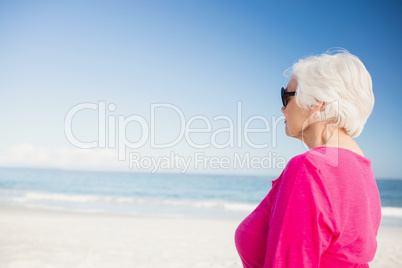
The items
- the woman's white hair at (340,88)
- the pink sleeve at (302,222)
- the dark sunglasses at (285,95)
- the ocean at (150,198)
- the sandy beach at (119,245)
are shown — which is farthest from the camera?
the ocean at (150,198)

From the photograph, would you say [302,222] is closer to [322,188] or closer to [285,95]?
[322,188]

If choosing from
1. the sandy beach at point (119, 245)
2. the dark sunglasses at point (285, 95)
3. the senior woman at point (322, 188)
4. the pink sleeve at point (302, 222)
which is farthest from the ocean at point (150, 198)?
the pink sleeve at point (302, 222)

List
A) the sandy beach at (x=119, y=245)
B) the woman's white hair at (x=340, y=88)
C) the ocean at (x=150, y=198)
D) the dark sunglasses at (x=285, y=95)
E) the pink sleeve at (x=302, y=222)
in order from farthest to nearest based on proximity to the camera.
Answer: the ocean at (x=150, y=198) → the sandy beach at (x=119, y=245) → the dark sunglasses at (x=285, y=95) → the woman's white hair at (x=340, y=88) → the pink sleeve at (x=302, y=222)

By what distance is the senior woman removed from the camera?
93 centimetres

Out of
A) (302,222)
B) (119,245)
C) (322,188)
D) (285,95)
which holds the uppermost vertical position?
(285,95)

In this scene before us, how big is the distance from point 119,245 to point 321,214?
5381mm

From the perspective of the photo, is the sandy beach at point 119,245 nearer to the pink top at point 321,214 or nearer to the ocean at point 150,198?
the ocean at point 150,198

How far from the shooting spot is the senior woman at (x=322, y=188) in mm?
932

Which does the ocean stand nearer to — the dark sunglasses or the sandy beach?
the sandy beach

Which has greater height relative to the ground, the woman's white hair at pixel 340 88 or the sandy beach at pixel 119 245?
the woman's white hair at pixel 340 88

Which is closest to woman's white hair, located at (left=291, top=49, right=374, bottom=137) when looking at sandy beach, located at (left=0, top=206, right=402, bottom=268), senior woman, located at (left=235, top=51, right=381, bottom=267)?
senior woman, located at (left=235, top=51, right=381, bottom=267)

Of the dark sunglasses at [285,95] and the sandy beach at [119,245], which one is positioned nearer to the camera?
the dark sunglasses at [285,95]

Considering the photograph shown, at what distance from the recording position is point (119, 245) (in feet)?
18.3

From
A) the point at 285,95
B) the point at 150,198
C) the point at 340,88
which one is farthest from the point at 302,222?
the point at 150,198
